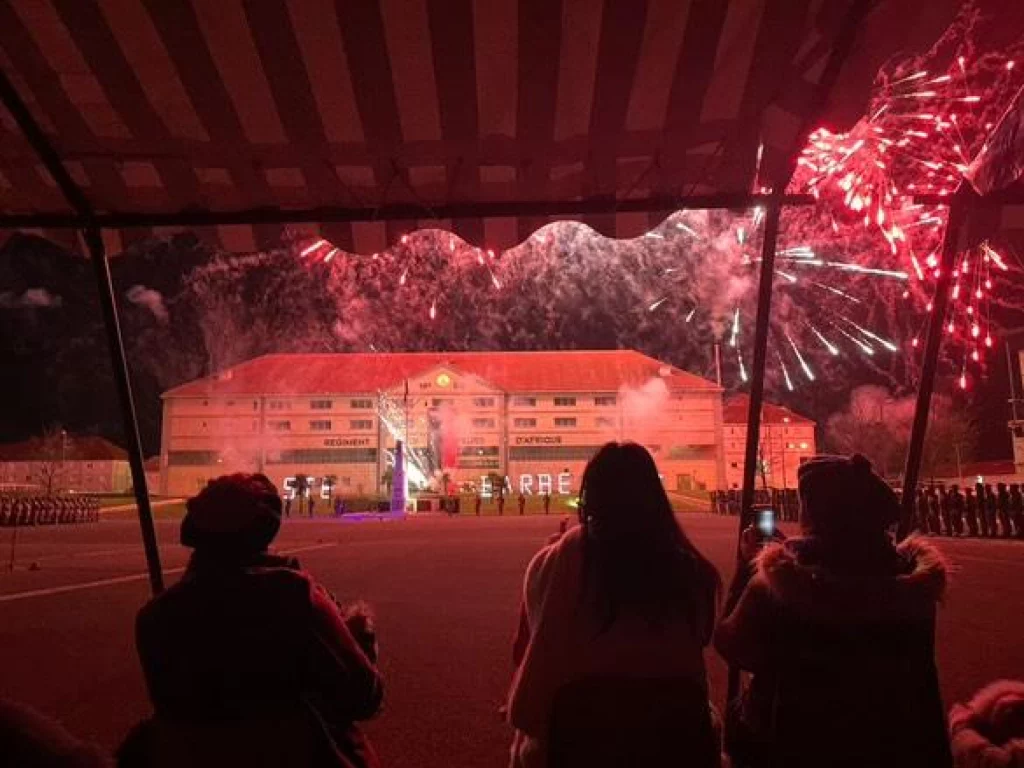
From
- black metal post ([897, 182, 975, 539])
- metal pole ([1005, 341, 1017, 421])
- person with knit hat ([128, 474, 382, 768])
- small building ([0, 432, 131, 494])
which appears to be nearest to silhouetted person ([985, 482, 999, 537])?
black metal post ([897, 182, 975, 539])

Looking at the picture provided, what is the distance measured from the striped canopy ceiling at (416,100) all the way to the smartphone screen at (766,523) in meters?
1.36

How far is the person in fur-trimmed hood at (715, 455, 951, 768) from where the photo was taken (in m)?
2.07

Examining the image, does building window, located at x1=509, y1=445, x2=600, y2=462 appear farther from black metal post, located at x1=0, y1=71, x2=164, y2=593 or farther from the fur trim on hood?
the fur trim on hood

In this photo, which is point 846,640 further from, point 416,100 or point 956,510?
point 956,510

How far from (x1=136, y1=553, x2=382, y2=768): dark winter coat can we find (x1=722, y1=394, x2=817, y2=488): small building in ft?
233

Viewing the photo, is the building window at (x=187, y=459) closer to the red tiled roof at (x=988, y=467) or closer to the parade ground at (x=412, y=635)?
the parade ground at (x=412, y=635)

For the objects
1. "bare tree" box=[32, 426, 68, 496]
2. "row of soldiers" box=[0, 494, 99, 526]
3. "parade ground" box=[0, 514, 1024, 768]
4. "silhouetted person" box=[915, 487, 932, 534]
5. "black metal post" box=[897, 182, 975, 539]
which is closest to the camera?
"black metal post" box=[897, 182, 975, 539]

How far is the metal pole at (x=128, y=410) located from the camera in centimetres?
332

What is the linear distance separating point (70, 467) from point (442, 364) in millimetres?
48045

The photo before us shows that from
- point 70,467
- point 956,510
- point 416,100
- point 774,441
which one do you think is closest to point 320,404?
point 70,467

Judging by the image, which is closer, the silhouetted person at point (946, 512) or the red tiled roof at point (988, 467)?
the silhouetted person at point (946, 512)

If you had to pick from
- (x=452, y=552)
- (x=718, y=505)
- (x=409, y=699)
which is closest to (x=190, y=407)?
(x=718, y=505)

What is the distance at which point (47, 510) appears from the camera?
36.6 meters

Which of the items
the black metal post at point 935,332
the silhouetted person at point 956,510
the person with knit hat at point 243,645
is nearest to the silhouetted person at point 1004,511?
the silhouetted person at point 956,510
